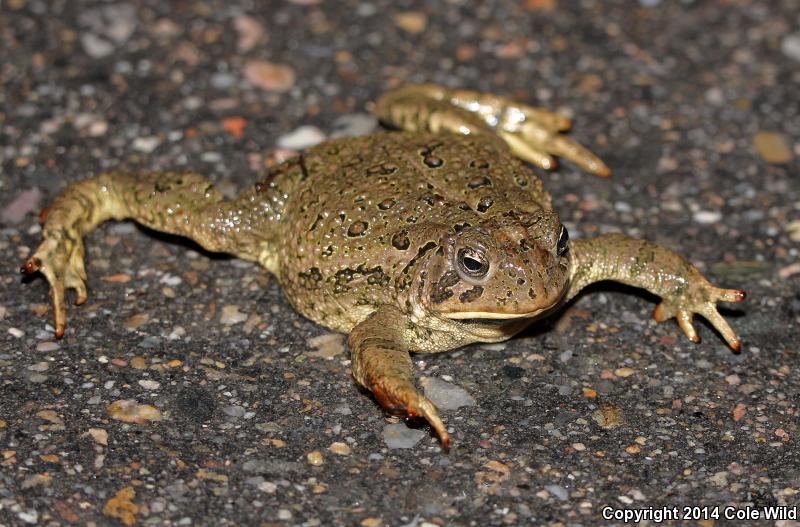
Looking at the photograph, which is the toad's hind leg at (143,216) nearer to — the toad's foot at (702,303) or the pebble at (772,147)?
the toad's foot at (702,303)

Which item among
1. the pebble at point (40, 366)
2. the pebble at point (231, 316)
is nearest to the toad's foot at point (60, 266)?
the pebble at point (40, 366)

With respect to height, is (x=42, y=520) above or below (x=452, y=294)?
below

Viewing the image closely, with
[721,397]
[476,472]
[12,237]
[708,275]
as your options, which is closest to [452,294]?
[476,472]

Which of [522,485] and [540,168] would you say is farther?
[540,168]

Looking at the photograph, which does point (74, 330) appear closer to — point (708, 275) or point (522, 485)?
point (522, 485)

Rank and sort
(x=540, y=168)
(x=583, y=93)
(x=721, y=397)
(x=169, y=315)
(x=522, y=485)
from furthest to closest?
1. (x=583, y=93)
2. (x=540, y=168)
3. (x=169, y=315)
4. (x=721, y=397)
5. (x=522, y=485)

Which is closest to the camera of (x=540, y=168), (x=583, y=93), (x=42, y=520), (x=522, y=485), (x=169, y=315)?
(x=42, y=520)
